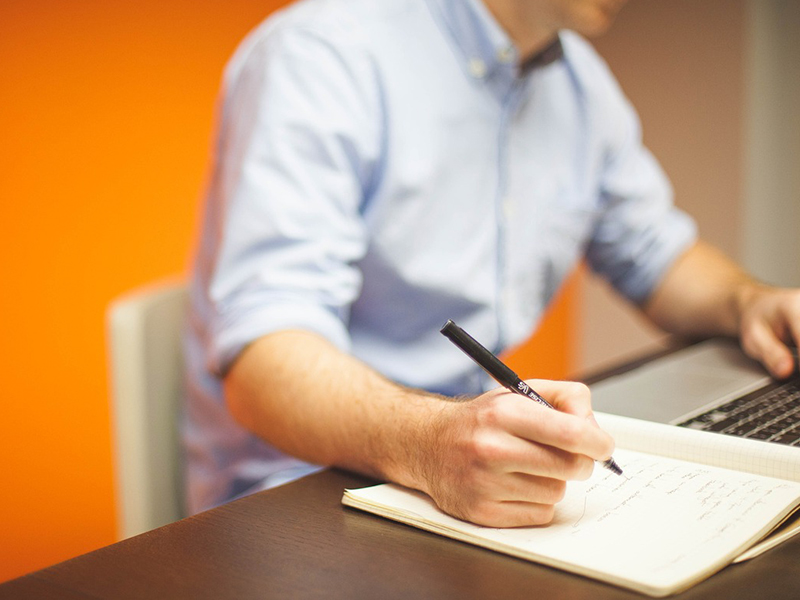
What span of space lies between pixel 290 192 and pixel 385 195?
6.6 inches

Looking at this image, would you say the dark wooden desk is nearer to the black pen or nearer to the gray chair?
the black pen

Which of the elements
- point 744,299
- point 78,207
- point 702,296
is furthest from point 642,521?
point 78,207

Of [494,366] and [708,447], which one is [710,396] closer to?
[708,447]

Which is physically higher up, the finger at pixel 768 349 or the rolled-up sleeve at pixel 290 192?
the rolled-up sleeve at pixel 290 192

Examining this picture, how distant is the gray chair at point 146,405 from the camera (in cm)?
103

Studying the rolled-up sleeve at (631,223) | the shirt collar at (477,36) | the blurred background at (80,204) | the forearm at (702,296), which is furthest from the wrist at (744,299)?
the blurred background at (80,204)

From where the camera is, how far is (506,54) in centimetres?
114

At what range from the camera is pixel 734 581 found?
18.8 inches

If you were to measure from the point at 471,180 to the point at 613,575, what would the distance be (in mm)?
741

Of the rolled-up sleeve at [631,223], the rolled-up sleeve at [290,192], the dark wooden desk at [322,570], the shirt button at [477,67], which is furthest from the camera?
the rolled-up sleeve at [631,223]

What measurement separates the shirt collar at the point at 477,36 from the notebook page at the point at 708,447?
617 mm

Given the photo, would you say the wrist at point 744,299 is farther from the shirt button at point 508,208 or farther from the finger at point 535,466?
the finger at point 535,466

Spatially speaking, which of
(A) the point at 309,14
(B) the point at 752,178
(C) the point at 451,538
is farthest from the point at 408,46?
(B) the point at 752,178

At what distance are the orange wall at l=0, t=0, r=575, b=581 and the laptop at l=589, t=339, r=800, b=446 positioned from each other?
1.09m
